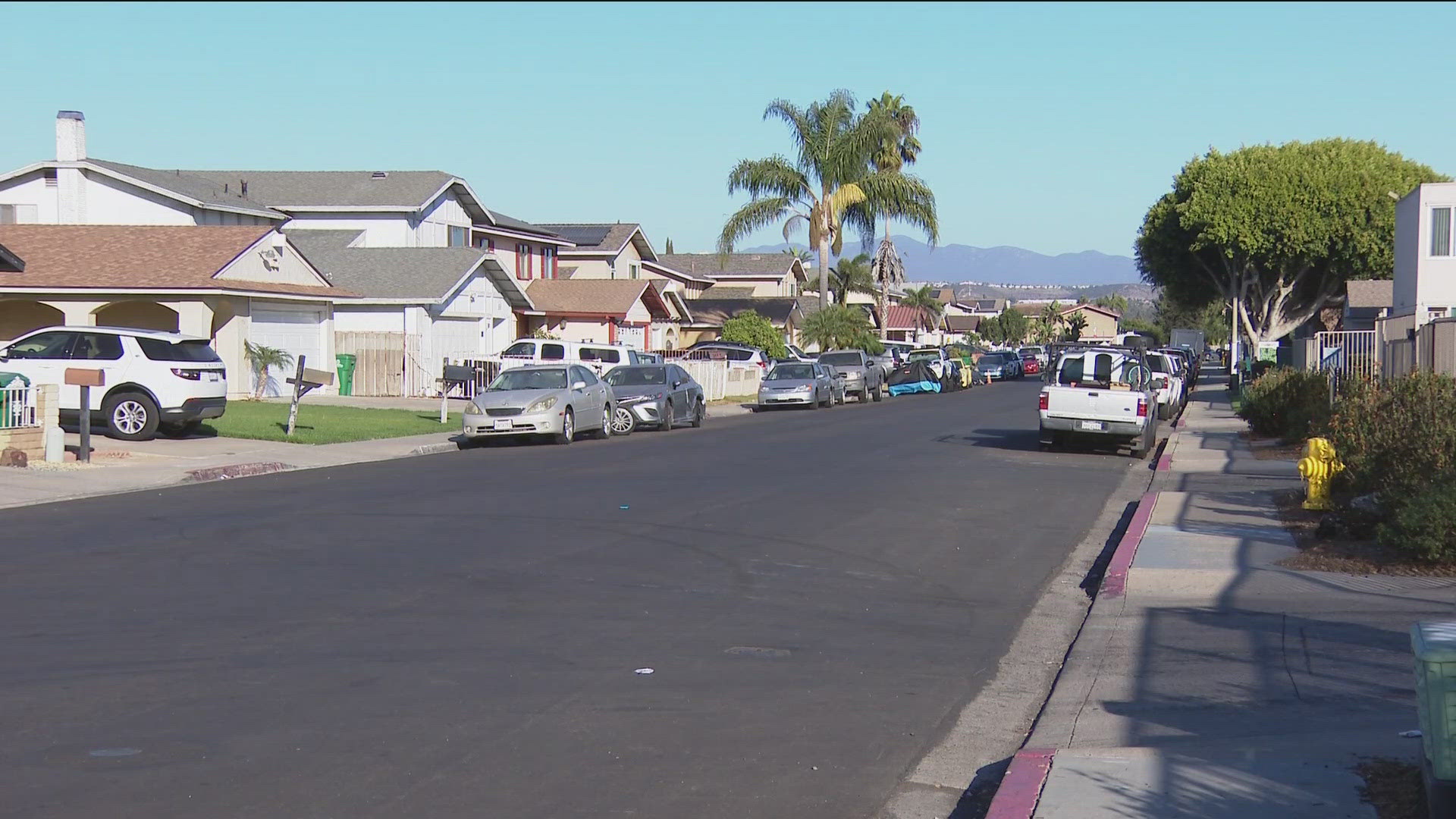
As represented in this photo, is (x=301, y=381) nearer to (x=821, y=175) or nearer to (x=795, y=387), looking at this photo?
(x=795, y=387)

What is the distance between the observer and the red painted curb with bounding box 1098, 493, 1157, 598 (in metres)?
11.4

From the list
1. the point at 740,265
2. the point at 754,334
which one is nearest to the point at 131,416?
the point at 754,334

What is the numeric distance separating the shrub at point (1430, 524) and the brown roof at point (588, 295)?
140 feet

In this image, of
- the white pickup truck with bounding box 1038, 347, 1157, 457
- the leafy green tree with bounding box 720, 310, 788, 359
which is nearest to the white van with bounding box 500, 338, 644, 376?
the white pickup truck with bounding box 1038, 347, 1157, 457

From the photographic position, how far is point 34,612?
9.67 m

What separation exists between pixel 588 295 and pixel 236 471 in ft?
114

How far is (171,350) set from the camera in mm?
24000

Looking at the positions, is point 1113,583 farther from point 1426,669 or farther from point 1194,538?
point 1426,669

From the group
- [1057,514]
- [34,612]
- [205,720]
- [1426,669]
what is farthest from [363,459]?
[1426,669]

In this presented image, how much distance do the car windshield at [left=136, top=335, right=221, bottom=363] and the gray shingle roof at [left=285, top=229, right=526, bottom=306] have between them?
15.5m

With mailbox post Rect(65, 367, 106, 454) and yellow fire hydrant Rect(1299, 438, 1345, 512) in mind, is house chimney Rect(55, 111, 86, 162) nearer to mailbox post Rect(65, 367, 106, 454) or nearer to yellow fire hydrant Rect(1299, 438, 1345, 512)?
mailbox post Rect(65, 367, 106, 454)

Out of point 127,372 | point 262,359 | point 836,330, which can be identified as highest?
point 836,330

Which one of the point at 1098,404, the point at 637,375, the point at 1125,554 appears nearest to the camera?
the point at 1125,554

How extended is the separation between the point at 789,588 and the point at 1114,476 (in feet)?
38.4
